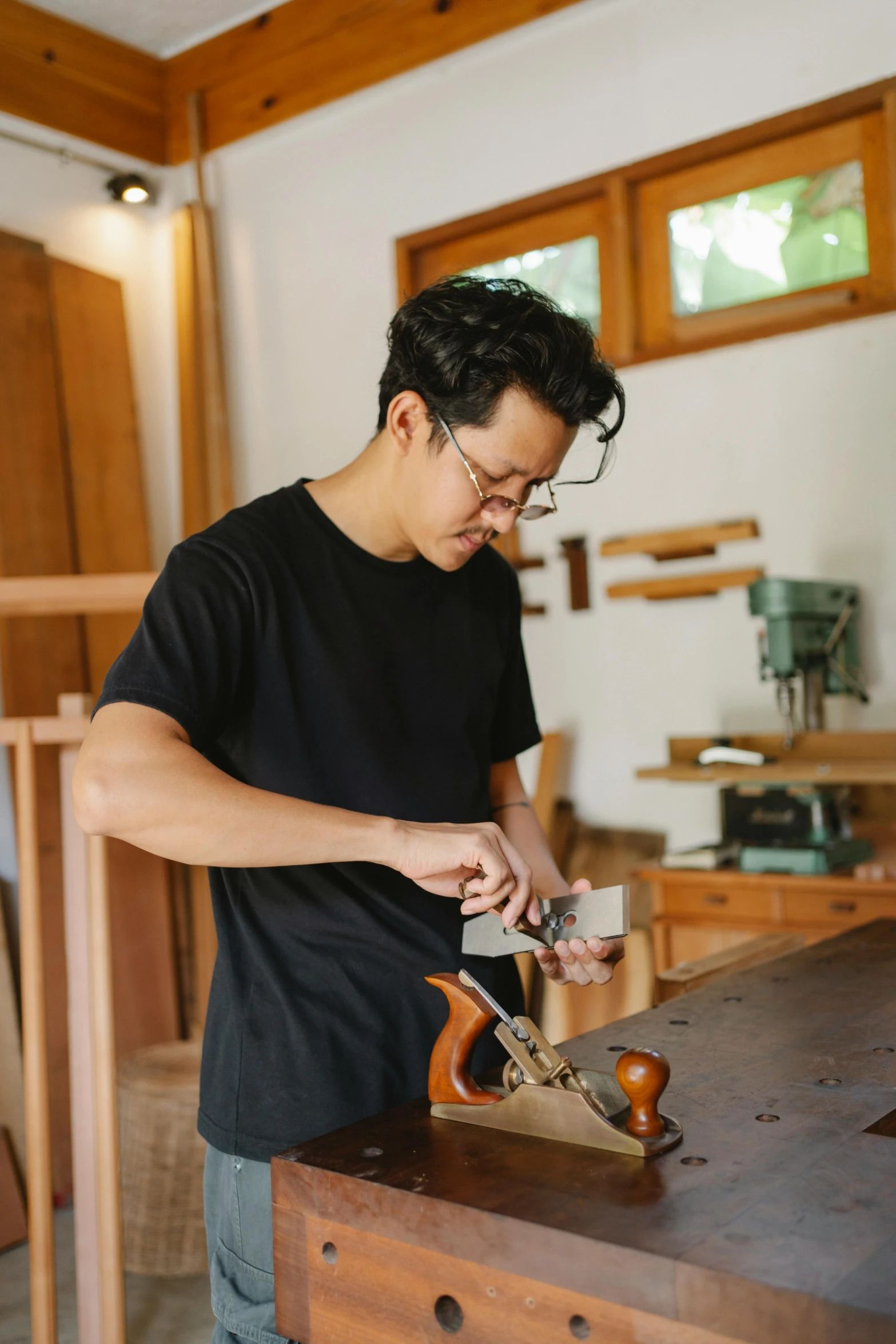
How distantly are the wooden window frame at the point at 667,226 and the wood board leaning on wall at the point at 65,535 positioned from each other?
45.1 inches

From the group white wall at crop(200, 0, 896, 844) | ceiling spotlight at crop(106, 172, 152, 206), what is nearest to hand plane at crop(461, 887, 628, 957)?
white wall at crop(200, 0, 896, 844)

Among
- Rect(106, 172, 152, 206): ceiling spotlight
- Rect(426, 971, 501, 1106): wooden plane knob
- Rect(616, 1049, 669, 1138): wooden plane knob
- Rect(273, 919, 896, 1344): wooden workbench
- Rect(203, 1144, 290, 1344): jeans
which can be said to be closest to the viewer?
Rect(273, 919, 896, 1344): wooden workbench

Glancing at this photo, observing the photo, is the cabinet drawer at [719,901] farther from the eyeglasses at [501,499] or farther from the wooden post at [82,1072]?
the eyeglasses at [501,499]

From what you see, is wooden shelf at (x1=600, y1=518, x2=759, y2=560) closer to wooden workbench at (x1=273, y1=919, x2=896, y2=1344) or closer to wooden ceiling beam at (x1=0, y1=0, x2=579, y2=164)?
wooden ceiling beam at (x1=0, y1=0, x2=579, y2=164)

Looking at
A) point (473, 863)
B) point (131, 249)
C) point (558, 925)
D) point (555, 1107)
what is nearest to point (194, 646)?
point (473, 863)

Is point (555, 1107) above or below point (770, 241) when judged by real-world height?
below

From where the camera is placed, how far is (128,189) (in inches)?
161

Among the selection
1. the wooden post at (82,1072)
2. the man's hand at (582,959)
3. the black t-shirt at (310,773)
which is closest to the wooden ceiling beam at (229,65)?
the wooden post at (82,1072)

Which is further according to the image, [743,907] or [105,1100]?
[743,907]

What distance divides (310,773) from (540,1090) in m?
0.47

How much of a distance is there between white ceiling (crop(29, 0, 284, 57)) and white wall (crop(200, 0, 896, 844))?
409 mm

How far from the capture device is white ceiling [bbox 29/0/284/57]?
390 centimetres

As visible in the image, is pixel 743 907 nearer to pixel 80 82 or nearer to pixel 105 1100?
pixel 105 1100

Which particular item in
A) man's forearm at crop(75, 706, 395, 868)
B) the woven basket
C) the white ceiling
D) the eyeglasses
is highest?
the white ceiling
